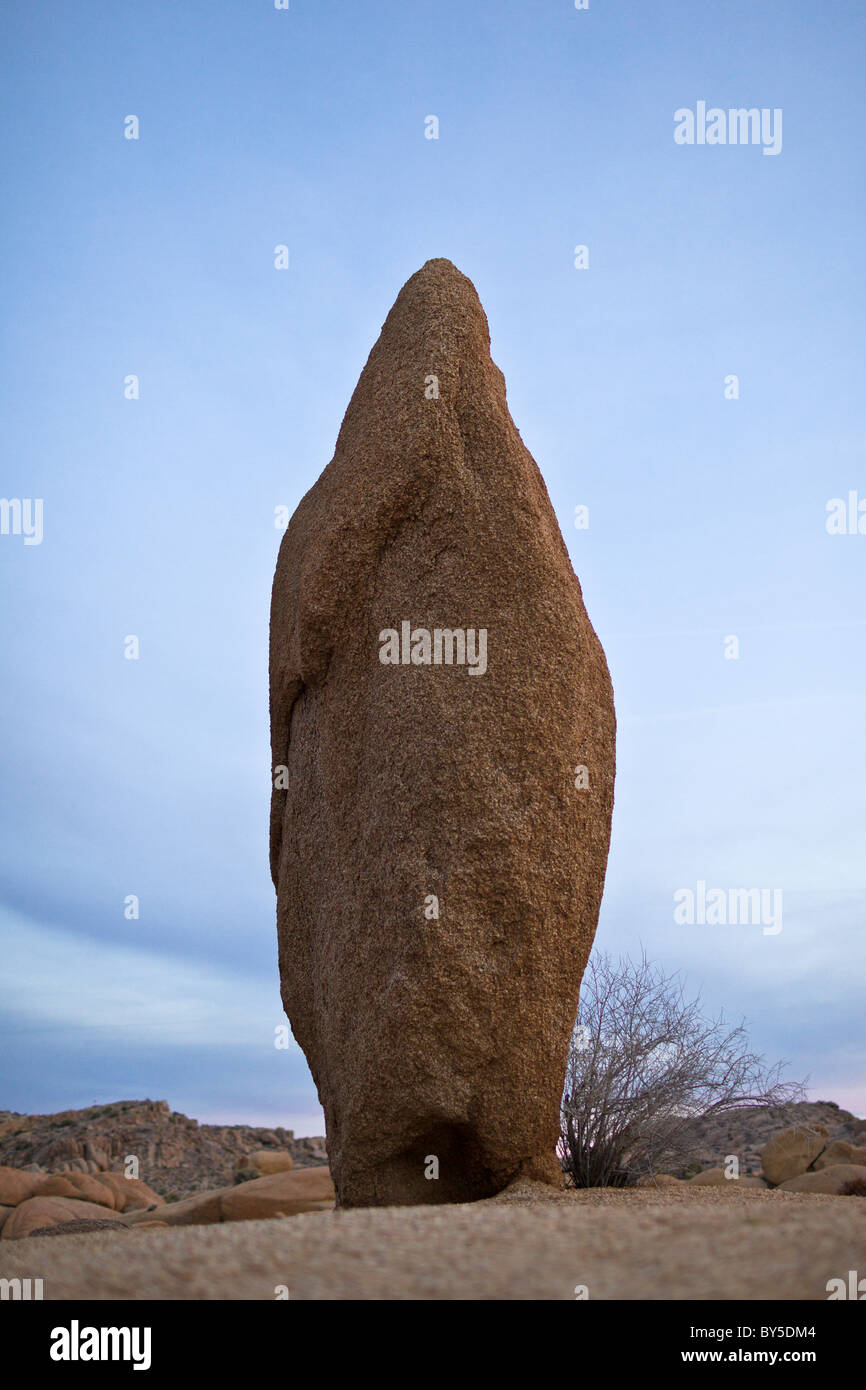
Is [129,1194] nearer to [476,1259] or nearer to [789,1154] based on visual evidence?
[789,1154]

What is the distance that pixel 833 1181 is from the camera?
8.77 m

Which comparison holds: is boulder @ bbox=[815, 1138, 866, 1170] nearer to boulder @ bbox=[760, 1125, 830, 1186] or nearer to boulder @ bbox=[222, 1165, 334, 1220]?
boulder @ bbox=[760, 1125, 830, 1186]

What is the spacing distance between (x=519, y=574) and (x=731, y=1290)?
394 centimetres

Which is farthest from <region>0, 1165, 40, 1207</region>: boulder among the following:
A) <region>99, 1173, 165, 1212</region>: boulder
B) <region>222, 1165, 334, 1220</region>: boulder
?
<region>222, 1165, 334, 1220</region>: boulder

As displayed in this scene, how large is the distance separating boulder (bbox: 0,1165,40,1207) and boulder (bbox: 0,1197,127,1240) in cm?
117

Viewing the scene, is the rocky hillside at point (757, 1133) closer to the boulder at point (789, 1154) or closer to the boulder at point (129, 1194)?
the boulder at point (789, 1154)

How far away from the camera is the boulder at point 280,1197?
10.5 meters

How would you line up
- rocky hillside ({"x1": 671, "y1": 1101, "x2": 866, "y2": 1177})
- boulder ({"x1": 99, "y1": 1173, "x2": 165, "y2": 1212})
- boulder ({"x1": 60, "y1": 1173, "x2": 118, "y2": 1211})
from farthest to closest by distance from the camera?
boulder ({"x1": 99, "y1": 1173, "x2": 165, "y2": 1212}) < boulder ({"x1": 60, "y1": 1173, "x2": 118, "y2": 1211}) < rocky hillside ({"x1": 671, "y1": 1101, "x2": 866, "y2": 1177})

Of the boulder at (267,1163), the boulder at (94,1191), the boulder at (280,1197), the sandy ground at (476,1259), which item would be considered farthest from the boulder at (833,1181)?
the boulder at (267,1163)

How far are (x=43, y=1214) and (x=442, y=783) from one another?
8.29 metres

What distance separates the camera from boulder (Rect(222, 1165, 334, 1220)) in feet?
34.3
